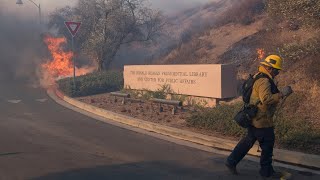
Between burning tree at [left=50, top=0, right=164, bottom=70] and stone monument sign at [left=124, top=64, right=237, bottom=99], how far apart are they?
805cm

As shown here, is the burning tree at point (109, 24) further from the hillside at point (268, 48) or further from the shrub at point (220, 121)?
the shrub at point (220, 121)

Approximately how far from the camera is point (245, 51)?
58.3 ft

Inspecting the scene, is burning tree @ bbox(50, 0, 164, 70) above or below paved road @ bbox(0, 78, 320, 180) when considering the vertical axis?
above

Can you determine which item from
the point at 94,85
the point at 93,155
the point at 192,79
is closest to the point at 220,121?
the point at 93,155

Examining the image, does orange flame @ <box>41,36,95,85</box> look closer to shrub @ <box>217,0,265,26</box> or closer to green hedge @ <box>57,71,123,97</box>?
green hedge @ <box>57,71,123,97</box>

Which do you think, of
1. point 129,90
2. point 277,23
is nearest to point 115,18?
point 129,90

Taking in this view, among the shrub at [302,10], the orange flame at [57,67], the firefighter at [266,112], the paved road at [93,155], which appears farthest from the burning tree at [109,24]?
the firefighter at [266,112]

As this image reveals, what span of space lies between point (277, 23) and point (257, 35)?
3.63ft

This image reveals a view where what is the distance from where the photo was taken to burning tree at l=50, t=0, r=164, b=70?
23.5m

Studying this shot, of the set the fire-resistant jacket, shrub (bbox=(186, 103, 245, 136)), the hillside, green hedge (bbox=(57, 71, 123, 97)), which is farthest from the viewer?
green hedge (bbox=(57, 71, 123, 97))

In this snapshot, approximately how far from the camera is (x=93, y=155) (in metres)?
7.55

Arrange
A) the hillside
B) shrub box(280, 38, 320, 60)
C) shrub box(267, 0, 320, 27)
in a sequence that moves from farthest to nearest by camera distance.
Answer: shrub box(280, 38, 320, 60)
the hillside
shrub box(267, 0, 320, 27)

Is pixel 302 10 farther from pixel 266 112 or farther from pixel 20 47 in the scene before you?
pixel 20 47

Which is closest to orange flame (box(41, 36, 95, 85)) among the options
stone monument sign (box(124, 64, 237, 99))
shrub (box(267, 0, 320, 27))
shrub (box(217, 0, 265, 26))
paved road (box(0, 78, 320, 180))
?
stone monument sign (box(124, 64, 237, 99))
